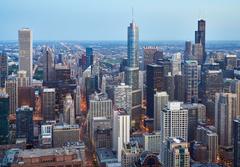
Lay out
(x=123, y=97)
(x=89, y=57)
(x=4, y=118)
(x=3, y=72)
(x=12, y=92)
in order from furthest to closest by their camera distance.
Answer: (x=89, y=57), (x=123, y=97), (x=3, y=72), (x=12, y=92), (x=4, y=118)

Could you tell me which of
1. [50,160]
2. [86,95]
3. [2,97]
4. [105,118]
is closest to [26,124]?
[2,97]

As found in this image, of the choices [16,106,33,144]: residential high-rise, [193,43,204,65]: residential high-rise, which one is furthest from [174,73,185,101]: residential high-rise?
[16,106,33,144]: residential high-rise

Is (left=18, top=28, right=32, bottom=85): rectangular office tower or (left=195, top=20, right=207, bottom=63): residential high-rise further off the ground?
(left=195, top=20, right=207, bottom=63): residential high-rise

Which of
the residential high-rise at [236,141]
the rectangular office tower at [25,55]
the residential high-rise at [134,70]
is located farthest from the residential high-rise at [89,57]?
the residential high-rise at [236,141]

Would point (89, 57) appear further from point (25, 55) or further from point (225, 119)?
point (225, 119)

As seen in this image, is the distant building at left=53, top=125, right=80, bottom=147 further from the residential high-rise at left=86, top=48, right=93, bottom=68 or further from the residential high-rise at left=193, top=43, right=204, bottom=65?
the residential high-rise at left=193, top=43, right=204, bottom=65

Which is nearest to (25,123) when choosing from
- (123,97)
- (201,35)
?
(123,97)

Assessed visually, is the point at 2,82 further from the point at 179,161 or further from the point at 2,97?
the point at 179,161
